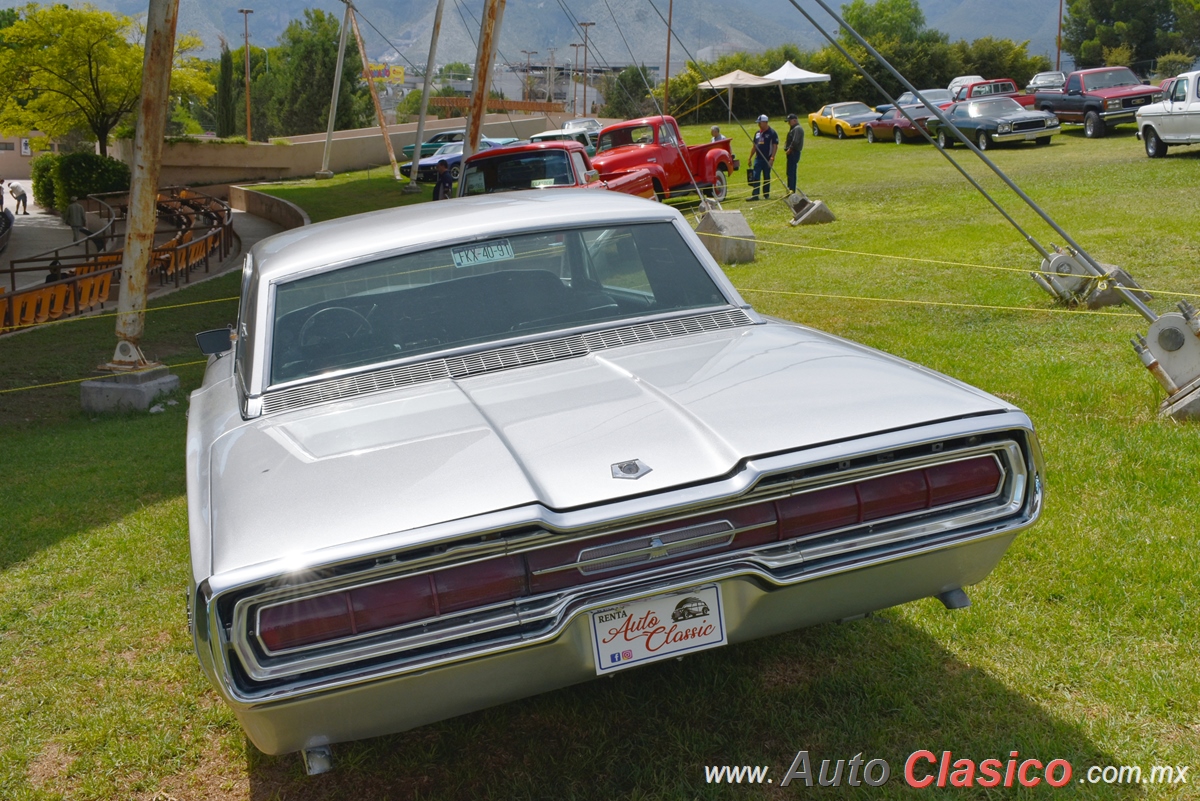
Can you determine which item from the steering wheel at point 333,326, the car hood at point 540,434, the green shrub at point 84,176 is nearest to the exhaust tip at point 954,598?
the car hood at point 540,434

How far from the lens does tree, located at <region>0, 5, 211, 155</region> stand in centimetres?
4028

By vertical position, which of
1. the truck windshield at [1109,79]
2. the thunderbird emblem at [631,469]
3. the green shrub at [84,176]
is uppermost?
the truck windshield at [1109,79]

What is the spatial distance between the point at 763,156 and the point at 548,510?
63.2 feet

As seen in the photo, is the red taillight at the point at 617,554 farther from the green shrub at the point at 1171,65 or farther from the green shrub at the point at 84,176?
the green shrub at the point at 1171,65

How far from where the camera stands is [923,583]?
3.06 m

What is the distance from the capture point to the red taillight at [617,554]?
2.54 meters

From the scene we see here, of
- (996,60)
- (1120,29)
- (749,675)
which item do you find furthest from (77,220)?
(1120,29)

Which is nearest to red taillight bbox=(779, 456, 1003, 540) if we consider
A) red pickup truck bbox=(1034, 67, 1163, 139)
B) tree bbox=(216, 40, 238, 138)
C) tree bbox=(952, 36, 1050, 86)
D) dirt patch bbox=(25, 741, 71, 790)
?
dirt patch bbox=(25, 741, 71, 790)

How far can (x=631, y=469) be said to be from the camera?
274 cm

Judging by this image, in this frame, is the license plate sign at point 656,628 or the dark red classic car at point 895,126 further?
the dark red classic car at point 895,126

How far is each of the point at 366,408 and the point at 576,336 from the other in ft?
2.90

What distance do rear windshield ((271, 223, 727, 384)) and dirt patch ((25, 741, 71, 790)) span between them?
1447 millimetres

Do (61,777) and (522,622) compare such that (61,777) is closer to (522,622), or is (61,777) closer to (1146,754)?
(522,622)

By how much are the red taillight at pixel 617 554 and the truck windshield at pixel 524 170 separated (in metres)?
12.4
